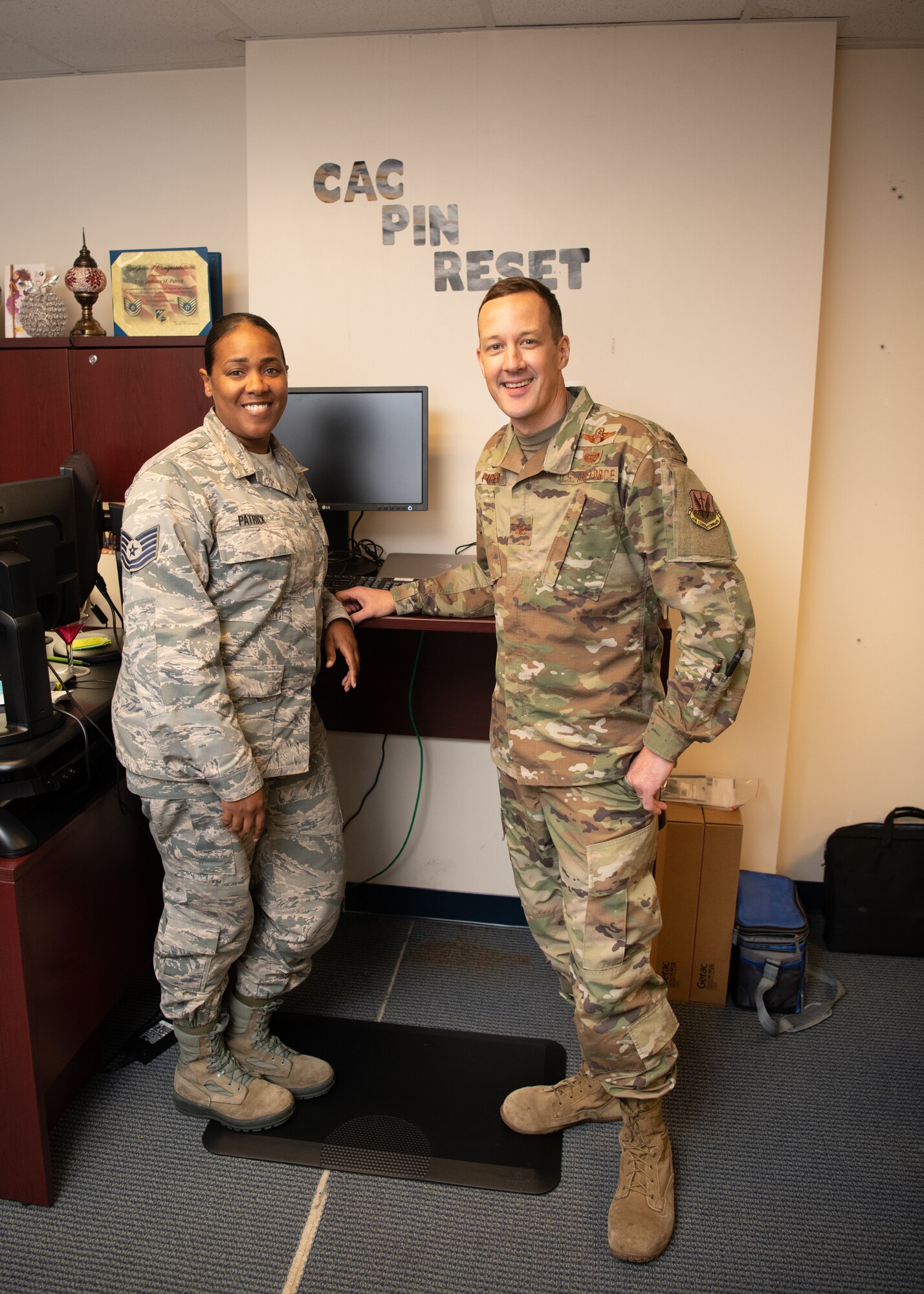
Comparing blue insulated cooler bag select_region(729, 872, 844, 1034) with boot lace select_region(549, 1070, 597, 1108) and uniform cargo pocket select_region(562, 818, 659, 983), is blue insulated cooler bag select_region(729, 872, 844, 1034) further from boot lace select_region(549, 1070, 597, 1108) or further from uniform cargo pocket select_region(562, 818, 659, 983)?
uniform cargo pocket select_region(562, 818, 659, 983)

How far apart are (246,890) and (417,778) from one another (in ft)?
3.16

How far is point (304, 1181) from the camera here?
176cm

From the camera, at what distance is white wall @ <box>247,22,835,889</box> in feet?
7.15

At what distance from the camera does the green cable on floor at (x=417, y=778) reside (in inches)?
102

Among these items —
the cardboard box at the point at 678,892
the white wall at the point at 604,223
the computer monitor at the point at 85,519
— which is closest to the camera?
the computer monitor at the point at 85,519

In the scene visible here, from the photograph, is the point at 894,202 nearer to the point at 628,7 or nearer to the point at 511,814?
the point at 628,7

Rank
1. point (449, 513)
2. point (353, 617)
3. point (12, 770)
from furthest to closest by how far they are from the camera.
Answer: point (449, 513), point (353, 617), point (12, 770)

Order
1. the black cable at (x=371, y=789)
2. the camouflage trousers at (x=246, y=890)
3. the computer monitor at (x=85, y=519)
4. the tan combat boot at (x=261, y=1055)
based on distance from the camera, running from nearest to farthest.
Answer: the camouflage trousers at (x=246, y=890) < the computer monitor at (x=85, y=519) < the tan combat boot at (x=261, y=1055) < the black cable at (x=371, y=789)

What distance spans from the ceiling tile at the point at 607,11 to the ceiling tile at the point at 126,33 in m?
0.75

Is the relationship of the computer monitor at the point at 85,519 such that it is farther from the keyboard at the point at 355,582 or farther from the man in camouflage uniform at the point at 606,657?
the man in camouflage uniform at the point at 606,657

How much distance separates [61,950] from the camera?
5.71ft

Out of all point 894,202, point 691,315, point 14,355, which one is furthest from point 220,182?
point 894,202

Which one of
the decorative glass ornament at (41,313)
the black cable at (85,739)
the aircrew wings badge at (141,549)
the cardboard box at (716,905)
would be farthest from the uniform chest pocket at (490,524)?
the decorative glass ornament at (41,313)

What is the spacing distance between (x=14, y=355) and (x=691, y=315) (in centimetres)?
192
